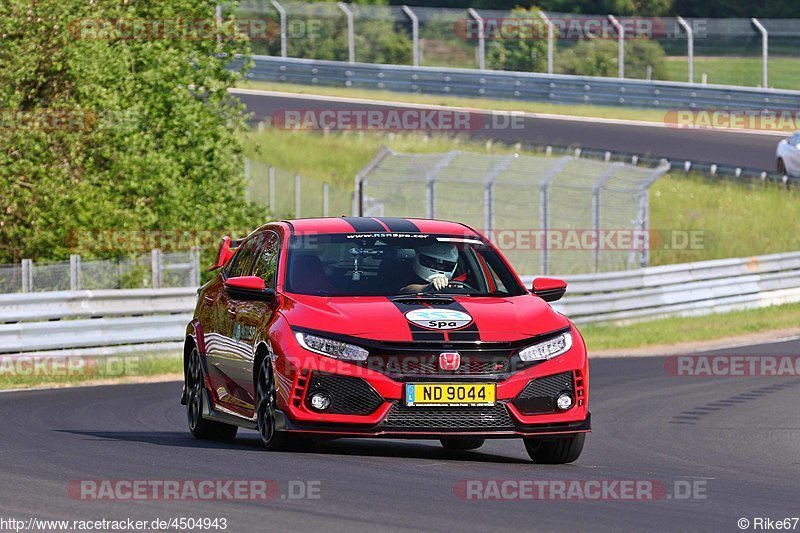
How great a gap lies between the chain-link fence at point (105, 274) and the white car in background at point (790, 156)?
1891 centimetres

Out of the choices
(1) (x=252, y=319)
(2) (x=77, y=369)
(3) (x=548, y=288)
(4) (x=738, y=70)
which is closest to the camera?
(1) (x=252, y=319)

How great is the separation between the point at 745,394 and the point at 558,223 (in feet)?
43.5

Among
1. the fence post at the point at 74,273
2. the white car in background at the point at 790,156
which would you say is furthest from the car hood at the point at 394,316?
the white car in background at the point at 790,156

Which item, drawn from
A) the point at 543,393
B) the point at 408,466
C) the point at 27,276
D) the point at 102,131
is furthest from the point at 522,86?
the point at 408,466

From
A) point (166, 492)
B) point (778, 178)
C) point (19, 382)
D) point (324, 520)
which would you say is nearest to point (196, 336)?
point (166, 492)

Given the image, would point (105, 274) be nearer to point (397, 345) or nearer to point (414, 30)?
point (397, 345)

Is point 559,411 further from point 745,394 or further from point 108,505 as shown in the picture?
point 745,394

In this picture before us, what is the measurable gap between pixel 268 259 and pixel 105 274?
11.1m

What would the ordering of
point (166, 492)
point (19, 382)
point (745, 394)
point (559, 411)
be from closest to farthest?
point (166, 492) → point (559, 411) → point (745, 394) → point (19, 382)

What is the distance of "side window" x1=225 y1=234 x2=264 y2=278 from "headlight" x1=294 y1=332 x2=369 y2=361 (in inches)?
72.7

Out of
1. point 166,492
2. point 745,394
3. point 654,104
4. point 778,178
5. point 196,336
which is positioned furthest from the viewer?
point 654,104

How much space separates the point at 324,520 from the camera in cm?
749

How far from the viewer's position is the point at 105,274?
21.9 metres

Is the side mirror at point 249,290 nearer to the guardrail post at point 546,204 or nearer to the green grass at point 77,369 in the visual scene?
the green grass at point 77,369
